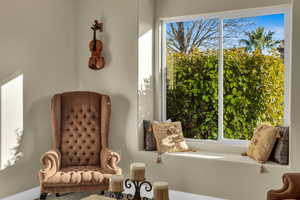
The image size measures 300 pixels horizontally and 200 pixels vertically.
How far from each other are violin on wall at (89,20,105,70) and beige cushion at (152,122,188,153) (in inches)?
39.7

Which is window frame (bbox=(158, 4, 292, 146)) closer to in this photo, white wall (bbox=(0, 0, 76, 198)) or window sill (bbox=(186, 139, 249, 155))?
window sill (bbox=(186, 139, 249, 155))

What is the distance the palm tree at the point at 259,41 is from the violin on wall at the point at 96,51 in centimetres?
169

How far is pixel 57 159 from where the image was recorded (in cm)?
353

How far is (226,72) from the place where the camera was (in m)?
3.90

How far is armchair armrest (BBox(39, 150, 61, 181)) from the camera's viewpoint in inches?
130

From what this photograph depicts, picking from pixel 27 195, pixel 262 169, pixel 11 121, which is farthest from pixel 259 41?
pixel 27 195

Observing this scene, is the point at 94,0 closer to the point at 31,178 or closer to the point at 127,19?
the point at 127,19

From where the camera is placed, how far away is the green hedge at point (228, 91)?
144 inches

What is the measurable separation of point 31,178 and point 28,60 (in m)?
1.34

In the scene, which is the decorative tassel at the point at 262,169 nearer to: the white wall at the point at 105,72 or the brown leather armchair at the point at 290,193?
the white wall at the point at 105,72

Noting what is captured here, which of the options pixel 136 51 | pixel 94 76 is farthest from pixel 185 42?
pixel 94 76

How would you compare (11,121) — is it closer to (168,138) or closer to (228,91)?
(168,138)

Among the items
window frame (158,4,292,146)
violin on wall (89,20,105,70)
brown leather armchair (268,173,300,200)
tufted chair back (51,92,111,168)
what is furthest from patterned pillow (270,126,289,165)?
violin on wall (89,20,105,70)

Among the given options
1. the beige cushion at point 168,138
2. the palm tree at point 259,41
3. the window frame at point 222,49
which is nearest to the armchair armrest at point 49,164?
the beige cushion at point 168,138
